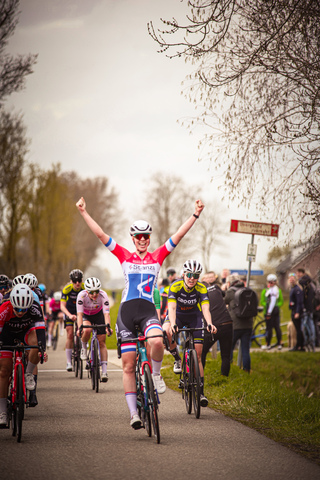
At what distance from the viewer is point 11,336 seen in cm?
775

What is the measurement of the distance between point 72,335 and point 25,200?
2421 centimetres

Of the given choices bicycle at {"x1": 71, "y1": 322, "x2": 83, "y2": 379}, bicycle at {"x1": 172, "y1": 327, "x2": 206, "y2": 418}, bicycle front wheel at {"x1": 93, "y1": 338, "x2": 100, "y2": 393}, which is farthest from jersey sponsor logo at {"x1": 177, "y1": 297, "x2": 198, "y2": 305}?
bicycle at {"x1": 71, "y1": 322, "x2": 83, "y2": 379}

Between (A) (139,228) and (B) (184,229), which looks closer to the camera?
(A) (139,228)

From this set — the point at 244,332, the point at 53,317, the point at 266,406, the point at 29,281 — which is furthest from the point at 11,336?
the point at 53,317

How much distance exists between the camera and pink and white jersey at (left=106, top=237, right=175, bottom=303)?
7.12 meters

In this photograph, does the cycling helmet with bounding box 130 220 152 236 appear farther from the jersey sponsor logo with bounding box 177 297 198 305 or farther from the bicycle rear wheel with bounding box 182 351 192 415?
the bicycle rear wheel with bounding box 182 351 192 415

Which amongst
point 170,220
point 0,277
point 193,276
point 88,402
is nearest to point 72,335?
point 0,277

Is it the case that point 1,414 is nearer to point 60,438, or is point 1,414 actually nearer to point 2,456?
point 60,438

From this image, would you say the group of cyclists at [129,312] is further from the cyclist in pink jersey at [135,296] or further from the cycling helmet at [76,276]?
the cycling helmet at [76,276]

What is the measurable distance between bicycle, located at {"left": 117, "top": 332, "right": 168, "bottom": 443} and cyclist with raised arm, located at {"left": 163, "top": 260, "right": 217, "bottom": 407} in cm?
146

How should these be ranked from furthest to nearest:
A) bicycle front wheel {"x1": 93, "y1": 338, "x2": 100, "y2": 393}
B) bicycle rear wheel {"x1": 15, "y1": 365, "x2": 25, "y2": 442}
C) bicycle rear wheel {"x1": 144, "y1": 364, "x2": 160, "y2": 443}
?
bicycle front wheel {"x1": 93, "y1": 338, "x2": 100, "y2": 393} < bicycle rear wheel {"x1": 15, "y1": 365, "x2": 25, "y2": 442} < bicycle rear wheel {"x1": 144, "y1": 364, "x2": 160, "y2": 443}

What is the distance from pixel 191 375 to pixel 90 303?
366 centimetres

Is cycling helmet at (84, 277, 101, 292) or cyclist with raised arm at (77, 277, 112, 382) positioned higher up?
cycling helmet at (84, 277, 101, 292)

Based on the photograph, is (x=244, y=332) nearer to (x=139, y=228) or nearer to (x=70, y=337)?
(x=70, y=337)
